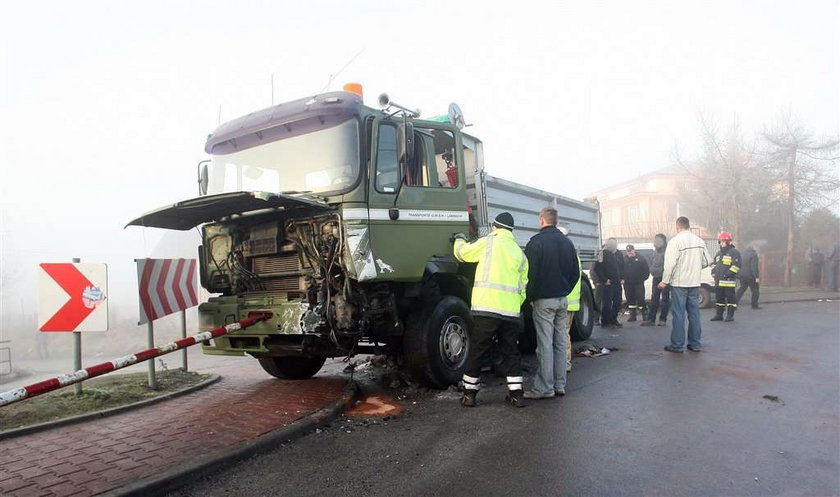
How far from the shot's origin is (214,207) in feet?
16.4

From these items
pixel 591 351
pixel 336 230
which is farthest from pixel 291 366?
pixel 591 351

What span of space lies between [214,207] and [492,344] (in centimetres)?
300

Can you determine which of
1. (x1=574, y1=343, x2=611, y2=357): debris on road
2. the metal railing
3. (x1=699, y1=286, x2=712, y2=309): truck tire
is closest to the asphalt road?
(x1=574, y1=343, x2=611, y2=357): debris on road

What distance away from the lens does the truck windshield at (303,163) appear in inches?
195

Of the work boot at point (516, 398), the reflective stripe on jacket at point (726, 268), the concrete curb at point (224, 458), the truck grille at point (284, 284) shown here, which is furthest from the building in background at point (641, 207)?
the concrete curb at point (224, 458)

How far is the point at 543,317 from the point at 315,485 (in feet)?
9.37

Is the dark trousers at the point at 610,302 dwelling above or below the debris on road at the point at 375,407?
above

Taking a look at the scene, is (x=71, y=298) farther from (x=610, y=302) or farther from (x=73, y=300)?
(x=610, y=302)

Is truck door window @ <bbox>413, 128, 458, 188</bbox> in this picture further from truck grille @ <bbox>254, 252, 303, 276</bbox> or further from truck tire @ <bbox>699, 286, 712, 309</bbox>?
truck tire @ <bbox>699, 286, 712, 309</bbox>

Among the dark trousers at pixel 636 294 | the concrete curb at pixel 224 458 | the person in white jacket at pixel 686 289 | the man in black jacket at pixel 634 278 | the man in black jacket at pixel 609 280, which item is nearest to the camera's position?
the concrete curb at pixel 224 458

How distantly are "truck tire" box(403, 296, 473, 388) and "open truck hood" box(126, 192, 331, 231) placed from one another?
1.58 metres

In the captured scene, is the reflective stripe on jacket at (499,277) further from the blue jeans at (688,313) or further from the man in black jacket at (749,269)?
the man in black jacket at (749,269)

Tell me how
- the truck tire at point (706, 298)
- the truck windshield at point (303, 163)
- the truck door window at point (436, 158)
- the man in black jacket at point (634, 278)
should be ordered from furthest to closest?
the truck tire at point (706, 298), the man in black jacket at point (634, 278), the truck door window at point (436, 158), the truck windshield at point (303, 163)

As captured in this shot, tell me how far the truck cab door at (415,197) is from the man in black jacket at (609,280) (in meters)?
5.33
